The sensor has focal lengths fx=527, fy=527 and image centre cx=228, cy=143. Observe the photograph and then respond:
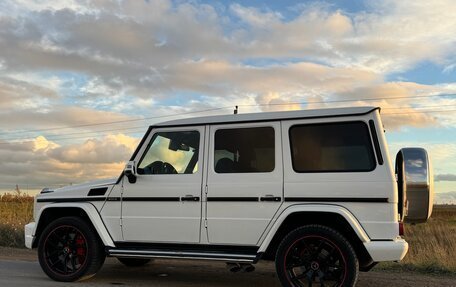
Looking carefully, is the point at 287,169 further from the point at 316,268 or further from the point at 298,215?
the point at 316,268

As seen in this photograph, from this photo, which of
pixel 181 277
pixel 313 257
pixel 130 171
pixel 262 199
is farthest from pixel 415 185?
pixel 181 277

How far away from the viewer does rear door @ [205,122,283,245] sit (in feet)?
22.3

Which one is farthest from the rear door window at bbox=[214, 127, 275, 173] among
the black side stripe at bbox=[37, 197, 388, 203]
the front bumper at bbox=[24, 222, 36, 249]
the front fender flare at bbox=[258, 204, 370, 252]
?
the front bumper at bbox=[24, 222, 36, 249]

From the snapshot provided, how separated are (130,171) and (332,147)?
2809 millimetres

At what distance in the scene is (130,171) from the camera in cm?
741

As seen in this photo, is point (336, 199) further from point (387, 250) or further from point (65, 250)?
point (65, 250)

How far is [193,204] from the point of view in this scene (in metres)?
7.12

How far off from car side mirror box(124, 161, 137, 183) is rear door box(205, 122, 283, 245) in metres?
1.09

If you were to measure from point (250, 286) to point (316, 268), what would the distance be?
5.17 feet

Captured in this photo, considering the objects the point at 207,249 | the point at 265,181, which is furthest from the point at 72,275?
the point at 265,181

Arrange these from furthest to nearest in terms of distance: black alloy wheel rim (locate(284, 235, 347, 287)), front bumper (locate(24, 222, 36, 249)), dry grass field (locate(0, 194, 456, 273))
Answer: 1. dry grass field (locate(0, 194, 456, 273))
2. front bumper (locate(24, 222, 36, 249))
3. black alloy wheel rim (locate(284, 235, 347, 287))

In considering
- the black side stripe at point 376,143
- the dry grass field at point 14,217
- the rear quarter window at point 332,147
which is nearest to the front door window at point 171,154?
the rear quarter window at point 332,147

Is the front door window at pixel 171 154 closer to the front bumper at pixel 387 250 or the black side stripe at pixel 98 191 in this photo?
the black side stripe at pixel 98 191

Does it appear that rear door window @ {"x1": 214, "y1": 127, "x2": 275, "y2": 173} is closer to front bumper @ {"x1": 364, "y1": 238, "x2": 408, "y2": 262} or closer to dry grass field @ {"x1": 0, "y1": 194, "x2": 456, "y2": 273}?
front bumper @ {"x1": 364, "y1": 238, "x2": 408, "y2": 262}
